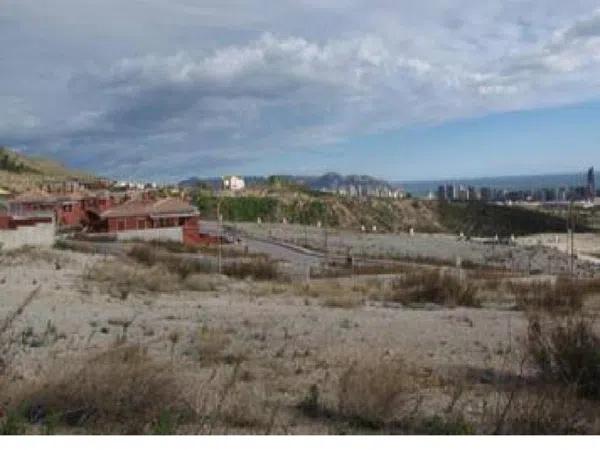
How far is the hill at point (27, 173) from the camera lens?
95750 millimetres

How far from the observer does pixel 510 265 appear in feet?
147

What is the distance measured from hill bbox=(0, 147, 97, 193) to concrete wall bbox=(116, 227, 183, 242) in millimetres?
40363

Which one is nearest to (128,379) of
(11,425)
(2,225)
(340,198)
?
(11,425)

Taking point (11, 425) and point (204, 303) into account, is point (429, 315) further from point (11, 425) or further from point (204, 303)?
point (11, 425)

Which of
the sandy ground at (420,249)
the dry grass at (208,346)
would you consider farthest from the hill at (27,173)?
the dry grass at (208,346)

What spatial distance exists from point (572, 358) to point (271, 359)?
3.38 m

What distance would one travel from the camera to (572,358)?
22.0 feet

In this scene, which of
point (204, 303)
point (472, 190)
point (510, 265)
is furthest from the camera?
point (472, 190)

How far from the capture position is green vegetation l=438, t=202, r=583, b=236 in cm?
11306

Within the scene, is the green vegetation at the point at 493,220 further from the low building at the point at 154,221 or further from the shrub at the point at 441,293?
the shrub at the point at 441,293

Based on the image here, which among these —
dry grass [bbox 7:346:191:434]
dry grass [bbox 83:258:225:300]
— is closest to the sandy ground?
dry grass [bbox 83:258:225:300]

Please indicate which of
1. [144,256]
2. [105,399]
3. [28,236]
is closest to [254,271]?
[144,256]

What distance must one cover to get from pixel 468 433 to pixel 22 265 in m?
21.7
